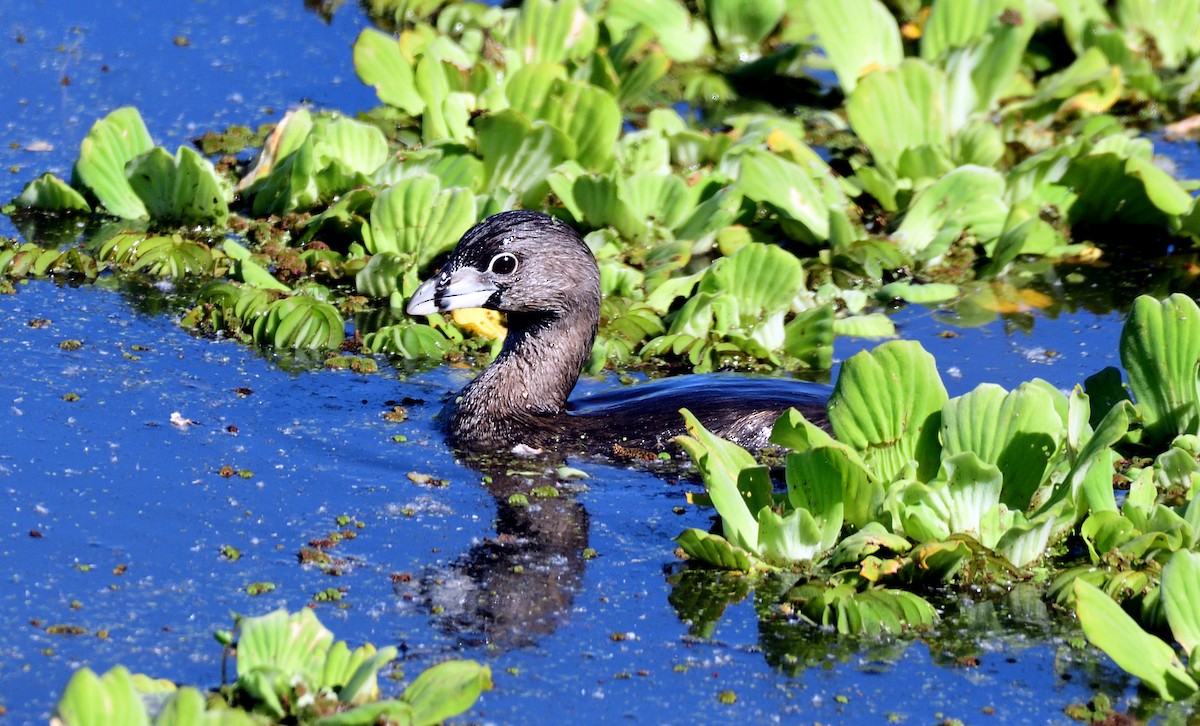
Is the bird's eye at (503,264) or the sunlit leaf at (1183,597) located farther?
the bird's eye at (503,264)

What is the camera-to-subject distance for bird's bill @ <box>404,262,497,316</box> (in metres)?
6.55

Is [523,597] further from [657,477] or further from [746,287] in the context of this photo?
[746,287]

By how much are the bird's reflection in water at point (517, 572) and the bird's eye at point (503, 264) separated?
0.89 metres

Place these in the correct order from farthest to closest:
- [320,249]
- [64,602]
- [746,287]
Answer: [320,249] < [746,287] < [64,602]

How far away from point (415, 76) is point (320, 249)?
1812 millimetres

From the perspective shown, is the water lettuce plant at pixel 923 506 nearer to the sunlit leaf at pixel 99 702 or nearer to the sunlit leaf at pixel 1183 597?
the sunlit leaf at pixel 1183 597

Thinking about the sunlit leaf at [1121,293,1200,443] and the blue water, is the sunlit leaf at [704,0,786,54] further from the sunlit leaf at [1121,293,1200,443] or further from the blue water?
the sunlit leaf at [1121,293,1200,443]

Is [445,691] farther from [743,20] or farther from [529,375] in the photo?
[743,20]

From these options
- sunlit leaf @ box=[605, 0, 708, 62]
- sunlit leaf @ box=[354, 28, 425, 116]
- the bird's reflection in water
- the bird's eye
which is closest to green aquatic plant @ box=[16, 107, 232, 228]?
sunlit leaf @ box=[354, 28, 425, 116]

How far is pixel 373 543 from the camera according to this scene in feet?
17.3

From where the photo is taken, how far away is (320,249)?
8.10 m

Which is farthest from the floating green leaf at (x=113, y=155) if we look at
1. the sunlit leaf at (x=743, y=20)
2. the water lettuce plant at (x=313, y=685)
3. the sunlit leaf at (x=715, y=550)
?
the water lettuce plant at (x=313, y=685)

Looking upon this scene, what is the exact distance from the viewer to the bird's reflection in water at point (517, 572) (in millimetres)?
4738

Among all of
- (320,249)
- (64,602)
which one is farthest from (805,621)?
(320,249)
